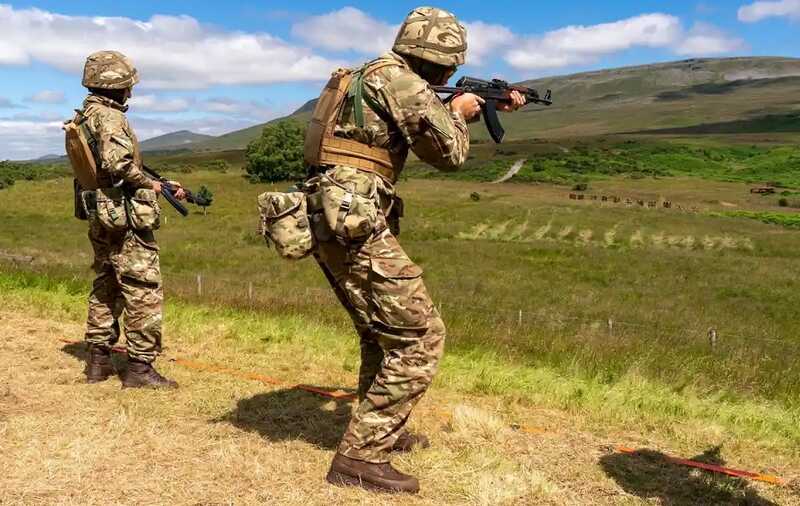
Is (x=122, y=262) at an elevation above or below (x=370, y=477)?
above

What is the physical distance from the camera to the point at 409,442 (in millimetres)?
5168

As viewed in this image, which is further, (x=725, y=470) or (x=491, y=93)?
(x=491, y=93)

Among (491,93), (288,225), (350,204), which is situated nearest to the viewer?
(350,204)

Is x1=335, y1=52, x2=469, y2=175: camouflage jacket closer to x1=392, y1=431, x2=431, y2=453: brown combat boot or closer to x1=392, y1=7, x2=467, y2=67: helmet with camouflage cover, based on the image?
x1=392, y1=7, x2=467, y2=67: helmet with camouflage cover

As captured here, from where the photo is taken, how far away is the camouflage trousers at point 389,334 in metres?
4.39

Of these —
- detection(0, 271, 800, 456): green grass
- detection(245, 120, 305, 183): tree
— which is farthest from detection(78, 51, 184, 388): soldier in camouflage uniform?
detection(245, 120, 305, 183): tree

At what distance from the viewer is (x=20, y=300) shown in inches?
Answer: 398

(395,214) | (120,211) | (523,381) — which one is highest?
(395,214)

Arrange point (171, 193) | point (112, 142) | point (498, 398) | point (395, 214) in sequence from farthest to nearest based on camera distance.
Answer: point (171, 193) < point (498, 398) < point (112, 142) < point (395, 214)

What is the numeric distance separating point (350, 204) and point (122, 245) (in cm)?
326

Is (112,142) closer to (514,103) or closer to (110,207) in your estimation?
(110,207)

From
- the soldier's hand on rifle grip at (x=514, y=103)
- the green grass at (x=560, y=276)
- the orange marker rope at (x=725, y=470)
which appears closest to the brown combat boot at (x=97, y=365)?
the soldier's hand on rifle grip at (x=514, y=103)

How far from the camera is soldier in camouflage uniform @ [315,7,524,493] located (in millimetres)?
4363

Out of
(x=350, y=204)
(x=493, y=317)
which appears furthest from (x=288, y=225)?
(x=493, y=317)
